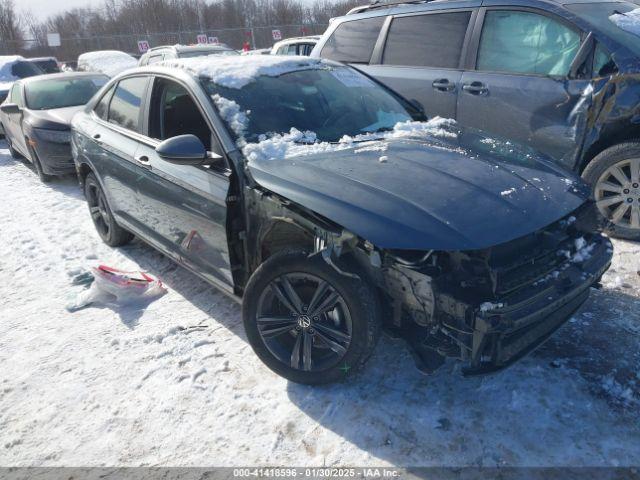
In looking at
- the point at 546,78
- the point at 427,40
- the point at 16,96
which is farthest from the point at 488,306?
the point at 16,96

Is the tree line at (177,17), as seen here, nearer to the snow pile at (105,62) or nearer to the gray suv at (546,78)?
the snow pile at (105,62)

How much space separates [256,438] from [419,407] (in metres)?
0.87

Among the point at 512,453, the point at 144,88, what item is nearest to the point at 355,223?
the point at 512,453

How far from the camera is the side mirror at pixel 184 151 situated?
3016 mm

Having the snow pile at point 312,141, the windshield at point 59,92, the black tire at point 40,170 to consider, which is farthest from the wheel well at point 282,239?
the windshield at point 59,92

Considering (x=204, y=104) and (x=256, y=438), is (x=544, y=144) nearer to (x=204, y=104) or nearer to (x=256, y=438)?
(x=204, y=104)

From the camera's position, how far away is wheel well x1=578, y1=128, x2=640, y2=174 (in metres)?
4.14

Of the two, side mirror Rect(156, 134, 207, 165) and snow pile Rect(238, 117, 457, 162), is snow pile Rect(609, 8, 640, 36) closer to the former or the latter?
snow pile Rect(238, 117, 457, 162)

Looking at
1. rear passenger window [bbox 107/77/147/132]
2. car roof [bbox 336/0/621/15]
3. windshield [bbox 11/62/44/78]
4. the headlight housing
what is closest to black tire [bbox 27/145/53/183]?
the headlight housing

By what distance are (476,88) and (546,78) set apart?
2.09 ft

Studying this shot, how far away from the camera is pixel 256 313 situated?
2.90 m

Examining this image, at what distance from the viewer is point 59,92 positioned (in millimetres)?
8703

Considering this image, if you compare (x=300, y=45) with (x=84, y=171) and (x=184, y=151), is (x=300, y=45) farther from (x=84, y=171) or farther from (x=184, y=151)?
(x=184, y=151)

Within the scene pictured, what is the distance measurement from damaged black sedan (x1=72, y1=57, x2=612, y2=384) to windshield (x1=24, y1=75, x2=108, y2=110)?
5517 millimetres
